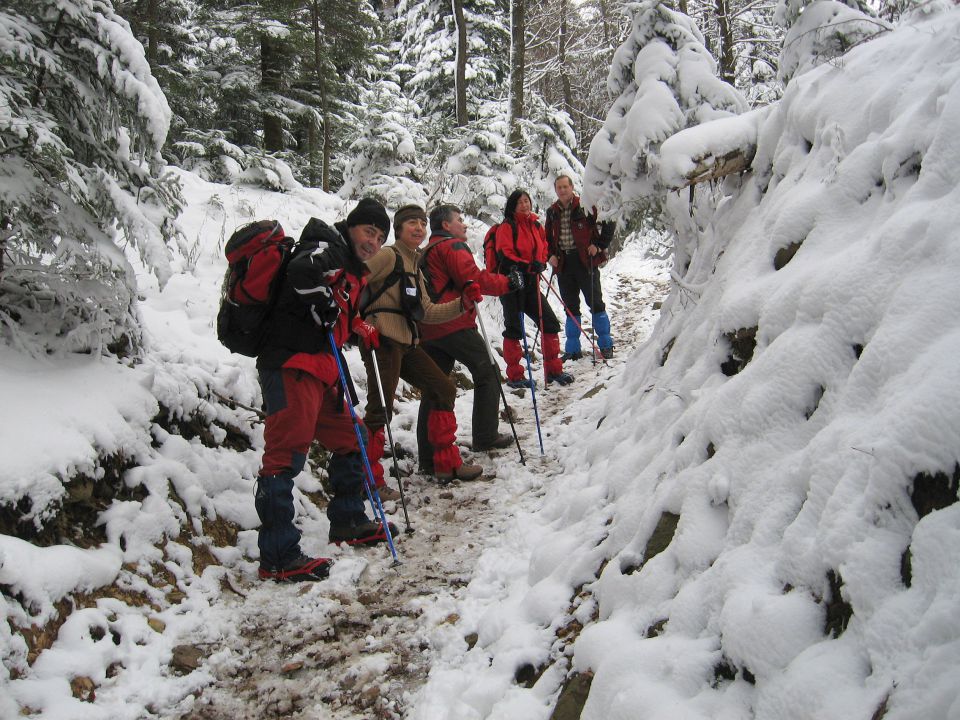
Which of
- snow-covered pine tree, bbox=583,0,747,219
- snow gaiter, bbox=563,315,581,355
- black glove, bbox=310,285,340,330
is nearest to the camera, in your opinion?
black glove, bbox=310,285,340,330

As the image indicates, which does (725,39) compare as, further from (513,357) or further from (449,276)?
(449,276)

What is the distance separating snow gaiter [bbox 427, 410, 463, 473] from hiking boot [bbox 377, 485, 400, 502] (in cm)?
52

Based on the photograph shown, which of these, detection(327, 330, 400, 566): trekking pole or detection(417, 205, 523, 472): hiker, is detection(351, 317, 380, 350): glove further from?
detection(417, 205, 523, 472): hiker

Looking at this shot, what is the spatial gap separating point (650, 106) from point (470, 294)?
106 inches

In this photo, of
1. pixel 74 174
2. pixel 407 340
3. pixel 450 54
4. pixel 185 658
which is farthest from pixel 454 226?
pixel 450 54

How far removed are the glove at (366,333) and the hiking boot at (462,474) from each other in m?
1.45

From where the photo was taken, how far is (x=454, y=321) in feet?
21.0

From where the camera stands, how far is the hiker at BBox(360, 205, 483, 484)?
568cm

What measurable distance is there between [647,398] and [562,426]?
2600 mm

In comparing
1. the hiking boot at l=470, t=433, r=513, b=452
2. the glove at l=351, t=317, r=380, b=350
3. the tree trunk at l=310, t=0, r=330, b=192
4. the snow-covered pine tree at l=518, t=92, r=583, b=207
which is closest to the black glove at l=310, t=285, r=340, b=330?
the glove at l=351, t=317, r=380, b=350

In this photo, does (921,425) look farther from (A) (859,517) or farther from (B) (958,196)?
(B) (958,196)

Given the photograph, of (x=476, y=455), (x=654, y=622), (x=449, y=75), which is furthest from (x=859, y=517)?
(x=449, y=75)

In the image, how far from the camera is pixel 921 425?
180cm

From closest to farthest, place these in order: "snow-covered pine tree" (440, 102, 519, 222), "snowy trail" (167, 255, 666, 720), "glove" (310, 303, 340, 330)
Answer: "snowy trail" (167, 255, 666, 720)
"glove" (310, 303, 340, 330)
"snow-covered pine tree" (440, 102, 519, 222)
